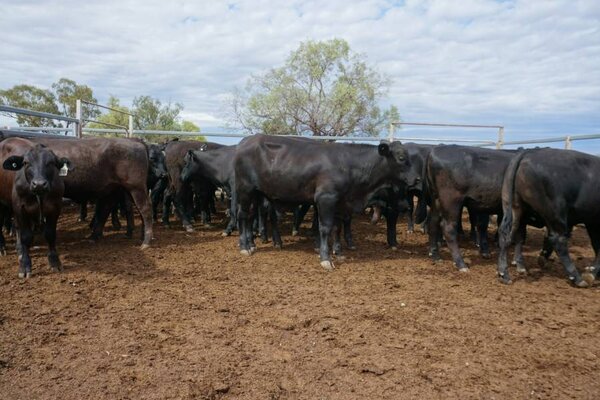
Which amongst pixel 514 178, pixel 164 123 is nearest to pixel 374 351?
pixel 514 178

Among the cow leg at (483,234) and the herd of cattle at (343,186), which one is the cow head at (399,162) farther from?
the cow leg at (483,234)

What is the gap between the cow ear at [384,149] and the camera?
7723 millimetres

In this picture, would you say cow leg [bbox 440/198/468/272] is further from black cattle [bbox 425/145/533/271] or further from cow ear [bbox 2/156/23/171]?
cow ear [bbox 2/156/23/171]

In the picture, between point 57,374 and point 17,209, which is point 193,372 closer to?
point 57,374

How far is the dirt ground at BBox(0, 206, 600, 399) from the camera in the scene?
354cm

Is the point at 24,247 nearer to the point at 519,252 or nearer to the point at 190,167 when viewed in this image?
the point at 190,167

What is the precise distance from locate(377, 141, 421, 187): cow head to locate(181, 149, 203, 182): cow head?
4.74 meters

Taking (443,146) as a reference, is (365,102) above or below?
above

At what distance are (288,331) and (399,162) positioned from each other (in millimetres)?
4276

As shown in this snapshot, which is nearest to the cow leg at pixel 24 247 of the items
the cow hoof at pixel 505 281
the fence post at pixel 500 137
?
the cow hoof at pixel 505 281

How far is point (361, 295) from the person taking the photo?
5715 mm

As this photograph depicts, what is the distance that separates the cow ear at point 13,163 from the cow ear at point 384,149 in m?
5.35

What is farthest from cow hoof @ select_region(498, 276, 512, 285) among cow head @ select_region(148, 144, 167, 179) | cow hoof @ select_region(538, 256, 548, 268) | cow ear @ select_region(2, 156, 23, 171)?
cow head @ select_region(148, 144, 167, 179)

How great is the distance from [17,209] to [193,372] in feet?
13.7
